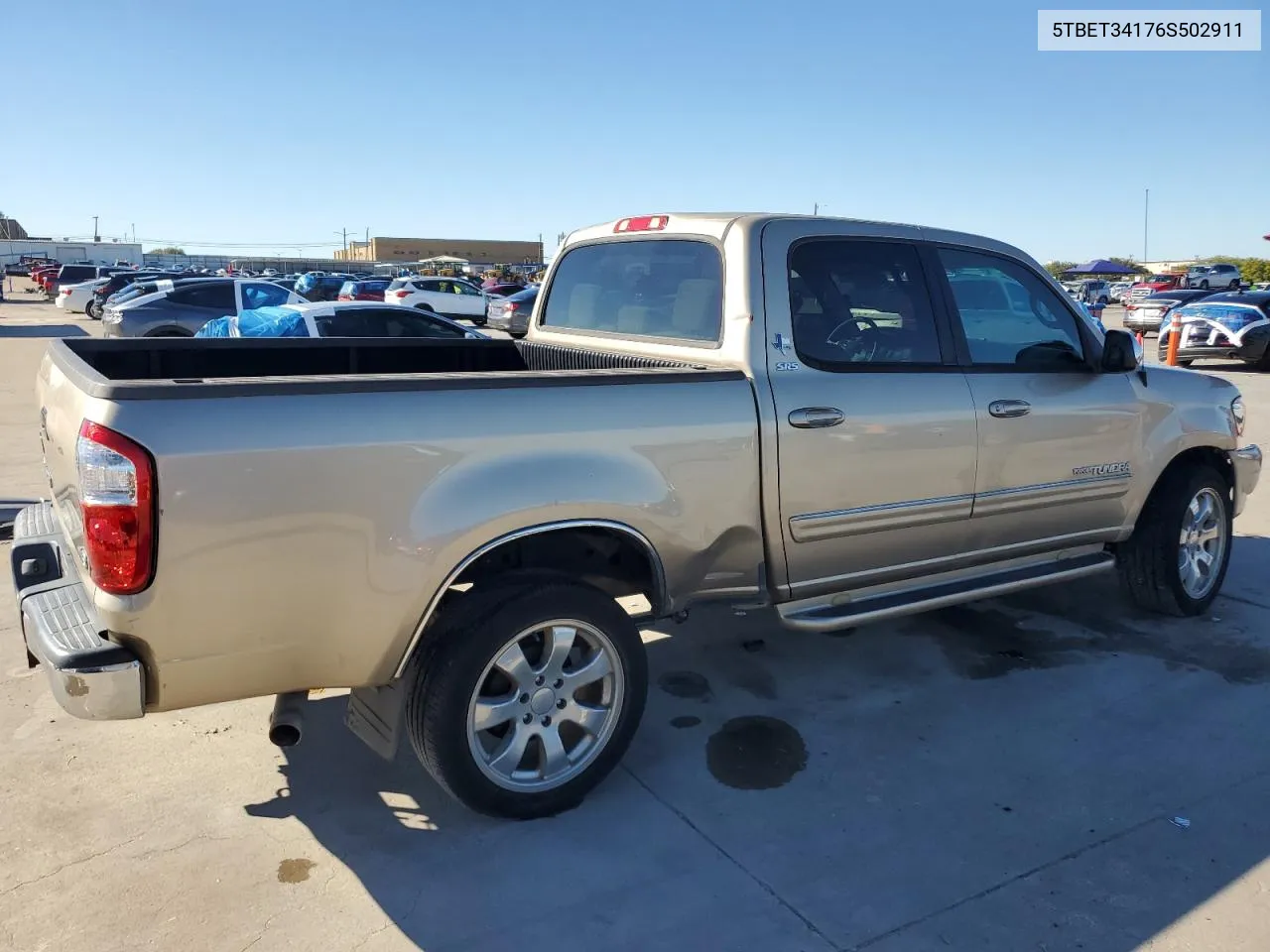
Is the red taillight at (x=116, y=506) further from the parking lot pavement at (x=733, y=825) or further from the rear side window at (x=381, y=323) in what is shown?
the rear side window at (x=381, y=323)

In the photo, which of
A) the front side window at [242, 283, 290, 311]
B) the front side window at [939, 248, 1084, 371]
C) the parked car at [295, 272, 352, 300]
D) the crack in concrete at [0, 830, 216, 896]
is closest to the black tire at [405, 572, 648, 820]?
the crack in concrete at [0, 830, 216, 896]

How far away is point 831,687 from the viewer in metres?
4.39

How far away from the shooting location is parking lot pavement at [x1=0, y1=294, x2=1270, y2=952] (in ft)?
9.20

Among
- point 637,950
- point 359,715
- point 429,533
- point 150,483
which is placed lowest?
point 637,950

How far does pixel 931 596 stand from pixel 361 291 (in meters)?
33.1

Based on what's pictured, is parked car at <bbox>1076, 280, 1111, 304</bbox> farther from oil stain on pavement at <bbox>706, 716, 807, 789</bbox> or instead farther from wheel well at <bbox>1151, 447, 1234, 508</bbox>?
oil stain on pavement at <bbox>706, 716, 807, 789</bbox>

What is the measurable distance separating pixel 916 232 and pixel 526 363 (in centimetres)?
194

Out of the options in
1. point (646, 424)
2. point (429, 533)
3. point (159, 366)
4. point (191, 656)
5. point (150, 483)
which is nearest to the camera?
point (150, 483)

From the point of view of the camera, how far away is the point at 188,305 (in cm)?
1839

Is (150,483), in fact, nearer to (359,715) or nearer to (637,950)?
(359,715)

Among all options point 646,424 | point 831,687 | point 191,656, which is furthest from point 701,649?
point 191,656

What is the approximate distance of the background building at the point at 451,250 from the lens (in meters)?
120

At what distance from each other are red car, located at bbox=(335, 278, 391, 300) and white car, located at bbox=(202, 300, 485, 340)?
15.2 meters

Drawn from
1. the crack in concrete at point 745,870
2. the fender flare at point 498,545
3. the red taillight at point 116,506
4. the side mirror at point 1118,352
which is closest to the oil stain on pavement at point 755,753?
the crack in concrete at point 745,870
